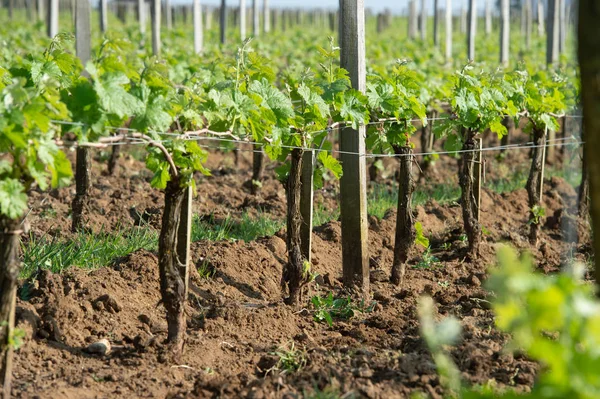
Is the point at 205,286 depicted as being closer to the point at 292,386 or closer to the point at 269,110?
the point at 269,110

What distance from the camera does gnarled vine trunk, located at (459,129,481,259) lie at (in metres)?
7.02

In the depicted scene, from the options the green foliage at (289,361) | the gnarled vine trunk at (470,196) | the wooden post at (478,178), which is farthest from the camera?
the wooden post at (478,178)

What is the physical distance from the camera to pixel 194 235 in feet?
22.9

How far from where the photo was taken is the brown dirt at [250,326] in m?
4.21

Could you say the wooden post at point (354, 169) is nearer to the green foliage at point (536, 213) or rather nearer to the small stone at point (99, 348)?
the small stone at point (99, 348)

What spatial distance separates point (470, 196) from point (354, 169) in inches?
57.5

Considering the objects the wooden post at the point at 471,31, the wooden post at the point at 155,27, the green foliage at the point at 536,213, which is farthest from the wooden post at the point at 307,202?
the wooden post at the point at 471,31

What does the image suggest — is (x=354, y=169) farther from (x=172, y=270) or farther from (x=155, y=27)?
(x=155, y=27)

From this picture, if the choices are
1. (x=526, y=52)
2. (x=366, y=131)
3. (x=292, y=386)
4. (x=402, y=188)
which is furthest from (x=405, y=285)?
(x=526, y=52)

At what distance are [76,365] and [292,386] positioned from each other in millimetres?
1269

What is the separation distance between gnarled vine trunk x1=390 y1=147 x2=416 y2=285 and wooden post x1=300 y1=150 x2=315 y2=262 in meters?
0.69

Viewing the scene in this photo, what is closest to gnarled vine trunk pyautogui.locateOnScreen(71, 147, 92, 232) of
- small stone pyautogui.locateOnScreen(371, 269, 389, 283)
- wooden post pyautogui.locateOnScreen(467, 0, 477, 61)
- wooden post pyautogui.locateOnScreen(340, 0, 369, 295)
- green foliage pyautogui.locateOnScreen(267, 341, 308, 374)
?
wooden post pyautogui.locateOnScreen(340, 0, 369, 295)

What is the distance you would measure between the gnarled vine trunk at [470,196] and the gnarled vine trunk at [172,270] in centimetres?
299

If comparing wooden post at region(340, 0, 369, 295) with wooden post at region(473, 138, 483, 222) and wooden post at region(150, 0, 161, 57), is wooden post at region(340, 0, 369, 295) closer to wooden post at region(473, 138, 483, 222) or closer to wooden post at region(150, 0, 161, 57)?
wooden post at region(473, 138, 483, 222)
